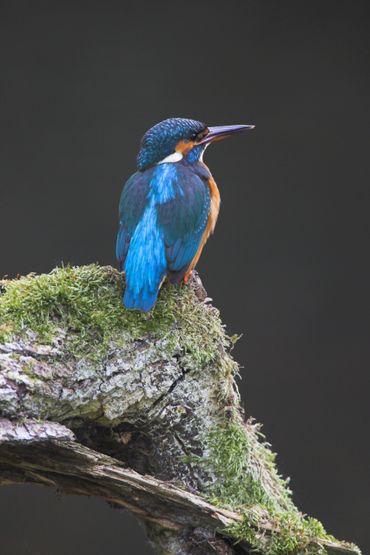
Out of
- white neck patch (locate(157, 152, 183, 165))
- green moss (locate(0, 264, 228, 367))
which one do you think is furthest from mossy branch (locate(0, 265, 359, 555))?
white neck patch (locate(157, 152, 183, 165))

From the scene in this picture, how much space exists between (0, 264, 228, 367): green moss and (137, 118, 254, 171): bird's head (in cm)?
37

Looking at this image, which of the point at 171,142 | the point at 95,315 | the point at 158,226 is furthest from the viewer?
the point at 171,142

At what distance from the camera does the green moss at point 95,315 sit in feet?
5.65

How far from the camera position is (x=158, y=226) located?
6.24 feet

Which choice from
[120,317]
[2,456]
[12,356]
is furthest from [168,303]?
[2,456]

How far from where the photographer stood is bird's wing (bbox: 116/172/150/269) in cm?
190

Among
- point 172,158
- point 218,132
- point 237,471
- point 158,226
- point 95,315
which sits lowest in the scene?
point 237,471

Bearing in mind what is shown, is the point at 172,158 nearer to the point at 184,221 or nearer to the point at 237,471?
the point at 184,221

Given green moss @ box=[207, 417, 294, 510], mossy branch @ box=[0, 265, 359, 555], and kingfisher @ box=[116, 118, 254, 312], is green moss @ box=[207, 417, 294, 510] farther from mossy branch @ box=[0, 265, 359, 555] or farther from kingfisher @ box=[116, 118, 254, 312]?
kingfisher @ box=[116, 118, 254, 312]

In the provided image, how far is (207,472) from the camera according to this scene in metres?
1.84

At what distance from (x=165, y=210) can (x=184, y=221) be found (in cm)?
5

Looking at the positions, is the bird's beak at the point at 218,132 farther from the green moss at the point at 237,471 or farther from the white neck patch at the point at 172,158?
the green moss at the point at 237,471

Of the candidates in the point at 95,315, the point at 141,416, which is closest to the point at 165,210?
the point at 95,315

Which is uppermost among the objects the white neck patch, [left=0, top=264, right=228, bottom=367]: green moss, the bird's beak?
the bird's beak
